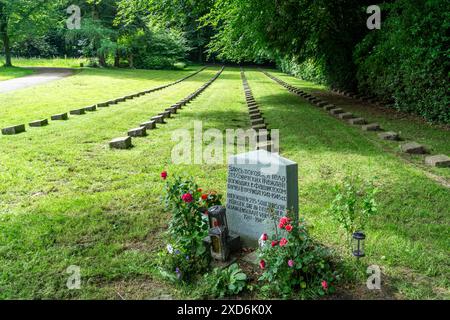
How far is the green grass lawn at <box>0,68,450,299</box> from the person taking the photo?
3.75 meters

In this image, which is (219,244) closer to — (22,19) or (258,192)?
(258,192)

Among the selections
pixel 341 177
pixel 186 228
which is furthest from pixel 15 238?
pixel 341 177

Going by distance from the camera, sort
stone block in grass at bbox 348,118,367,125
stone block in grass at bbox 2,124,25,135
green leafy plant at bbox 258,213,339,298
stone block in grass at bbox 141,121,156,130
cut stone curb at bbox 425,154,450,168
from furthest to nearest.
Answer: stone block in grass at bbox 348,118,367,125
stone block in grass at bbox 141,121,156,130
stone block in grass at bbox 2,124,25,135
cut stone curb at bbox 425,154,450,168
green leafy plant at bbox 258,213,339,298

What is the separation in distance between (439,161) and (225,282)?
5203 millimetres

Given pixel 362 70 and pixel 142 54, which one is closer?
pixel 362 70

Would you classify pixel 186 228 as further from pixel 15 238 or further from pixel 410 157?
pixel 410 157

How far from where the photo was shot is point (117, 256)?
4.19 metres

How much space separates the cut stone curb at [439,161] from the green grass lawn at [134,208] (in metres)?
0.41

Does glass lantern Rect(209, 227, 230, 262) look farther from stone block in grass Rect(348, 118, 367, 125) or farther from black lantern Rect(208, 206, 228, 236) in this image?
stone block in grass Rect(348, 118, 367, 125)

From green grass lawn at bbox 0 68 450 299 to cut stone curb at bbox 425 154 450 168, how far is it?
1.34ft

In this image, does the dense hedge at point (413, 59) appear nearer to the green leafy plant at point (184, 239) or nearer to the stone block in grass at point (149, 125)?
the stone block in grass at point (149, 125)

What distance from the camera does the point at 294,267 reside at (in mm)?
3494

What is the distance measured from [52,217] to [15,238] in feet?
1.94

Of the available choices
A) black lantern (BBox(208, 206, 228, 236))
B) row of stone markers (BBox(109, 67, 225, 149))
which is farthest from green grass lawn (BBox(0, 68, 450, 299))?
black lantern (BBox(208, 206, 228, 236))
